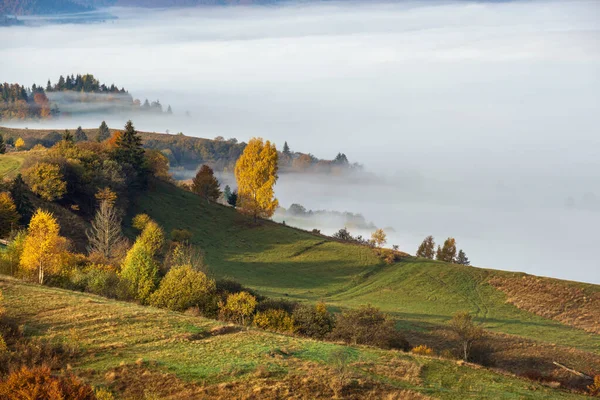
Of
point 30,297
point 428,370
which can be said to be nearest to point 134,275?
point 30,297

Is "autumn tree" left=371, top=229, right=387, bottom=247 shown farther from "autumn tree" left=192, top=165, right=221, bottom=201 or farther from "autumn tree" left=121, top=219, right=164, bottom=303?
"autumn tree" left=121, top=219, right=164, bottom=303

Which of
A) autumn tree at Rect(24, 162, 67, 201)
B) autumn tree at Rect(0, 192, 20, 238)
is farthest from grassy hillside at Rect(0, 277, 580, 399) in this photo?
autumn tree at Rect(24, 162, 67, 201)

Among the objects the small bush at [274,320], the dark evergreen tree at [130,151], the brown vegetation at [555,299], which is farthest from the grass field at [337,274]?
the small bush at [274,320]

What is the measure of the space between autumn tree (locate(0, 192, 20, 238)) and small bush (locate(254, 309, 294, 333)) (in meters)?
35.1

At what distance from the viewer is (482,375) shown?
28578 mm

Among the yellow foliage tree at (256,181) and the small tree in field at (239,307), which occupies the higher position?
the yellow foliage tree at (256,181)

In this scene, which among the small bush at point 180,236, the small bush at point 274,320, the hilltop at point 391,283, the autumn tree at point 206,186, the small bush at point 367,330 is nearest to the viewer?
the small bush at point 367,330

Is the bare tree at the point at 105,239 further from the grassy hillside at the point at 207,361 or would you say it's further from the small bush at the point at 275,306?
the grassy hillside at the point at 207,361

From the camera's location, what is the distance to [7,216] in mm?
67438

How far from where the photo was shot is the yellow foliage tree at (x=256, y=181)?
102 metres

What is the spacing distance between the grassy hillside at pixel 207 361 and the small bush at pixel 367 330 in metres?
13.3

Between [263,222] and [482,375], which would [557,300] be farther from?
[482,375]

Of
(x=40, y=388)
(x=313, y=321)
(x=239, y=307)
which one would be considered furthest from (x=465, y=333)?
Result: (x=40, y=388)

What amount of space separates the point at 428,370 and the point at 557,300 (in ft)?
188
